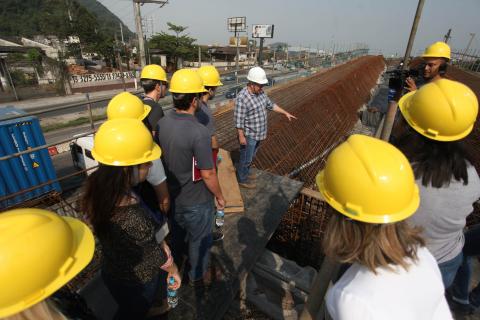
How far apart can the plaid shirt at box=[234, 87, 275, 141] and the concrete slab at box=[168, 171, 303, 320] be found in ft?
3.31

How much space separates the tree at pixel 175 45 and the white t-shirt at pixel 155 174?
52.4m

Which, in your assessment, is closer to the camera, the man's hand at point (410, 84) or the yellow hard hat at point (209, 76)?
the man's hand at point (410, 84)

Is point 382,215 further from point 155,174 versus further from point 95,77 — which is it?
point 95,77

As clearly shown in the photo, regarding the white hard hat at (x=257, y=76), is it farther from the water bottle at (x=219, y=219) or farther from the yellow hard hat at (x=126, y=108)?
the water bottle at (x=219, y=219)

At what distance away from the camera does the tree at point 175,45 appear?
49.8m

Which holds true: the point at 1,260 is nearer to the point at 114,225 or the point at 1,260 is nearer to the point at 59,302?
A: the point at 59,302

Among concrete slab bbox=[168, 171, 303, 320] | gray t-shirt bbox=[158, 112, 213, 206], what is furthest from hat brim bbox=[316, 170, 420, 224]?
concrete slab bbox=[168, 171, 303, 320]

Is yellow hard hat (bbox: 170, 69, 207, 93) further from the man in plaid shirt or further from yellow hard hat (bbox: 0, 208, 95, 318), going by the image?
yellow hard hat (bbox: 0, 208, 95, 318)

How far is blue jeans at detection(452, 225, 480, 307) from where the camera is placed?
8.07 ft

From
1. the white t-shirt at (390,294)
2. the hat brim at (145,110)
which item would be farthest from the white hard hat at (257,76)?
the white t-shirt at (390,294)

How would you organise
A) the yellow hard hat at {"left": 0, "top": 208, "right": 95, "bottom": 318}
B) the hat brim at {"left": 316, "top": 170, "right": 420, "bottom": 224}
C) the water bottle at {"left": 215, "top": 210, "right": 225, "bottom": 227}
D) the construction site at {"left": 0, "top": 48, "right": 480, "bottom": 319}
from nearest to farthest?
the yellow hard hat at {"left": 0, "top": 208, "right": 95, "bottom": 318} → the hat brim at {"left": 316, "top": 170, "right": 420, "bottom": 224} → the construction site at {"left": 0, "top": 48, "right": 480, "bottom": 319} → the water bottle at {"left": 215, "top": 210, "right": 225, "bottom": 227}

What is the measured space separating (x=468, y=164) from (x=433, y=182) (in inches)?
14.2

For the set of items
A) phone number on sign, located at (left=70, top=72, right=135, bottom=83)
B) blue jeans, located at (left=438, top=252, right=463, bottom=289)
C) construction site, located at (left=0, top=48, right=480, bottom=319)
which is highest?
blue jeans, located at (left=438, top=252, right=463, bottom=289)

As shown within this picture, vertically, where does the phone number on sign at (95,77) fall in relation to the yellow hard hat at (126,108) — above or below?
below
